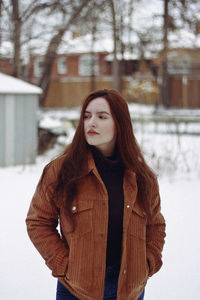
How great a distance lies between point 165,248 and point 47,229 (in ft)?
8.68

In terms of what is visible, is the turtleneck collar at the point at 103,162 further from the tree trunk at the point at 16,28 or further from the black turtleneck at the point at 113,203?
the tree trunk at the point at 16,28

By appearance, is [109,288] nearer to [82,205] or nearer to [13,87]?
[82,205]

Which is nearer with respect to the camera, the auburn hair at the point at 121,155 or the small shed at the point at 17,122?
the auburn hair at the point at 121,155

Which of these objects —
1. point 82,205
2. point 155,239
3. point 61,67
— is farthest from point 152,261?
point 61,67

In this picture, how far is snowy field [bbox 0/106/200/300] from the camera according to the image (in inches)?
134

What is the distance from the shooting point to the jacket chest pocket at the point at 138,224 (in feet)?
6.27

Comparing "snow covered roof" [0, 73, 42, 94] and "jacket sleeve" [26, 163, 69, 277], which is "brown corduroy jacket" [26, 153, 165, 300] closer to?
"jacket sleeve" [26, 163, 69, 277]

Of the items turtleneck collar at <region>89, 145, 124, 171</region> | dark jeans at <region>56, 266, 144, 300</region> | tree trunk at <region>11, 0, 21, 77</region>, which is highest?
tree trunk at <region>11, 0, 21, 77</region>

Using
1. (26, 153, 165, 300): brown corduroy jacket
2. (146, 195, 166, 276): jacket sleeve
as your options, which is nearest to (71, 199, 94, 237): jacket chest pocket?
(26, 153, 165, 300): brown corduroy jacket

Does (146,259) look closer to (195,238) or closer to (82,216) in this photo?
(82,216)

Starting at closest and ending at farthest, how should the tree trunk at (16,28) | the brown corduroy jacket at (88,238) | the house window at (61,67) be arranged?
the brown corduroy jacket at (88,238) < the tree trunk at (16,28) < the house window at (61,67)

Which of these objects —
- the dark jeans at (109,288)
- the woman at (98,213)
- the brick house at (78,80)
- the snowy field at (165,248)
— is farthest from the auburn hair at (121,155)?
the brick house at (78,80)

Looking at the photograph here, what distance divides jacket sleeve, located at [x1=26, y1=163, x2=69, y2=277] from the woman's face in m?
0.26

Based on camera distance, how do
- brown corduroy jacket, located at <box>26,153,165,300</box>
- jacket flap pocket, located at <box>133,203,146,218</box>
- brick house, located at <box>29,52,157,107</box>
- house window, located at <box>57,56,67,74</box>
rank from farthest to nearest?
house window, located at <box>57,56,67,74</box>
brick house, located at <box>29,52,157,107</box>
jacket flap pocket, located at <box>133,203,146,218</box>
brown corduroy jacket, located at <box>26,153,165,300</box>
